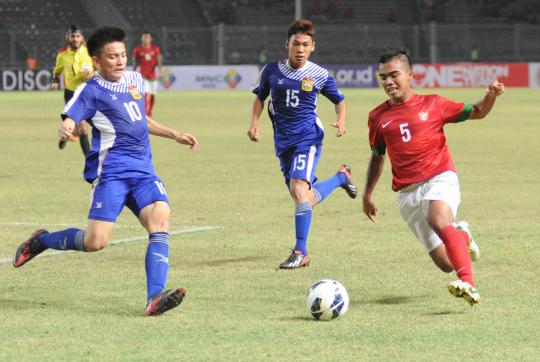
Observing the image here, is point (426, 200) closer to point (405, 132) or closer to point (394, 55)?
point (405, 132)

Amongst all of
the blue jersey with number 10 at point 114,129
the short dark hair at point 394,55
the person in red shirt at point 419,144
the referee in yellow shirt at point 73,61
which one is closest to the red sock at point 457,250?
the person in red shirt at point 419,144

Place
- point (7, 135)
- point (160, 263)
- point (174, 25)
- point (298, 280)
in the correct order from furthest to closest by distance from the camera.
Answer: point (174, 25)
point (7, 135)
point (298, 280)
point (160, 263)

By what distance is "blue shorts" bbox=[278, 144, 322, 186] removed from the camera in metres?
10.5

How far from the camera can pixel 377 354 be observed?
6.41m

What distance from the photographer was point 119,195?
7.94m

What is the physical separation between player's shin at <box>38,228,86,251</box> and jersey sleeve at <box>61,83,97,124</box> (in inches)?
30.8

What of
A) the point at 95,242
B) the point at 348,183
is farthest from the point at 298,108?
the point at 95,242

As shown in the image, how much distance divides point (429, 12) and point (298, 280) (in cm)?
5077

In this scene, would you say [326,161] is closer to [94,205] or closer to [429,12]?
[94,205]

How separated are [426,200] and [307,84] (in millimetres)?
3020

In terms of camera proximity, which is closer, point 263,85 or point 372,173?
point 372,173

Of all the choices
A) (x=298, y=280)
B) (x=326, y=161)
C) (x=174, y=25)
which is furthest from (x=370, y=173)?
(x=174, y=25)

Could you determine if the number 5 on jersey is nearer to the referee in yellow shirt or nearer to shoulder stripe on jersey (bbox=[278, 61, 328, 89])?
shoulder stripe on jersey (bbox=[278, 61, 328, 89])

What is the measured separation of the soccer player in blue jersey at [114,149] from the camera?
7.91 meters
